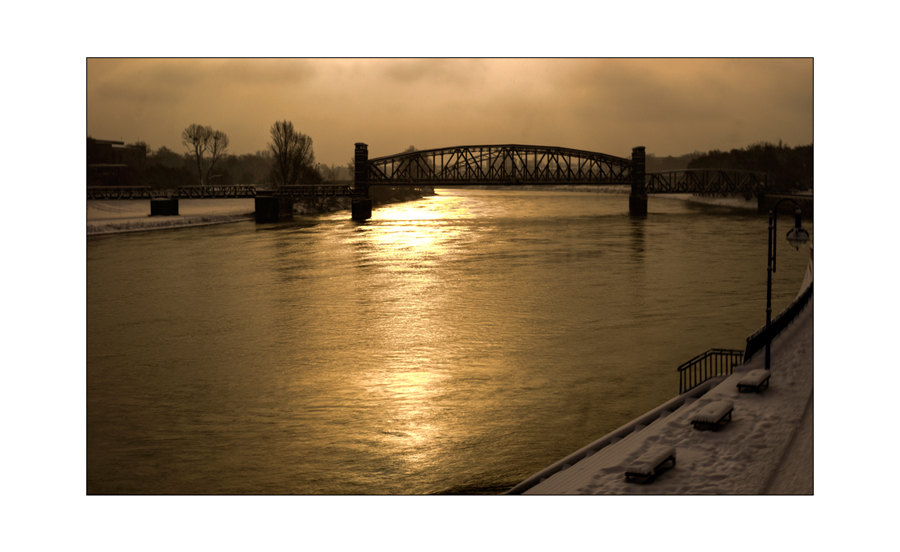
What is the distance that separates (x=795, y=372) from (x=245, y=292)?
21.4 metres

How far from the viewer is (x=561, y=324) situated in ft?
79.2

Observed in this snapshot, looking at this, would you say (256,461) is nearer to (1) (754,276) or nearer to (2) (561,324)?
(2) (561,324)

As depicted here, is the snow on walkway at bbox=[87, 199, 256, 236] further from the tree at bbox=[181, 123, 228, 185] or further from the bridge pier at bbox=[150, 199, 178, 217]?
the tree at bbox=[181, 123, 228, 185]

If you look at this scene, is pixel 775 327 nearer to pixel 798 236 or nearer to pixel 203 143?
pixel 798 236

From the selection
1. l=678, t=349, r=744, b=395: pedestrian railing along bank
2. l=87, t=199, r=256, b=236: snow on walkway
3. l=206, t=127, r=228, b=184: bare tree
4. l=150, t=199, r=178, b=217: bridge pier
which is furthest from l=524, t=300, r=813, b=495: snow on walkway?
l=150, t=199, r=178, b=217: bridge pier

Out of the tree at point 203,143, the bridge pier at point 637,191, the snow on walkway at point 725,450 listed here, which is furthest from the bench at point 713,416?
the bridge pier at point 637,191

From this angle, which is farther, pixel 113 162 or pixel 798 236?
pixel 113 162

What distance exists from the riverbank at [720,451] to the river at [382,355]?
97 cm

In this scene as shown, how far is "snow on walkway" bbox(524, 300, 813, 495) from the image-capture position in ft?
35.7

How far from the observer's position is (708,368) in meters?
19.1

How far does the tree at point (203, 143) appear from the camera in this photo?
26837 millimetres

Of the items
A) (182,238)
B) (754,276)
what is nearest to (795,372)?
(754,276)

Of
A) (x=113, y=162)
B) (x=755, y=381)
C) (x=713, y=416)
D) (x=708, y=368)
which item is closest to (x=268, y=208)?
(x=113, y=162)

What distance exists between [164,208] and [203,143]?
81.3 ft
